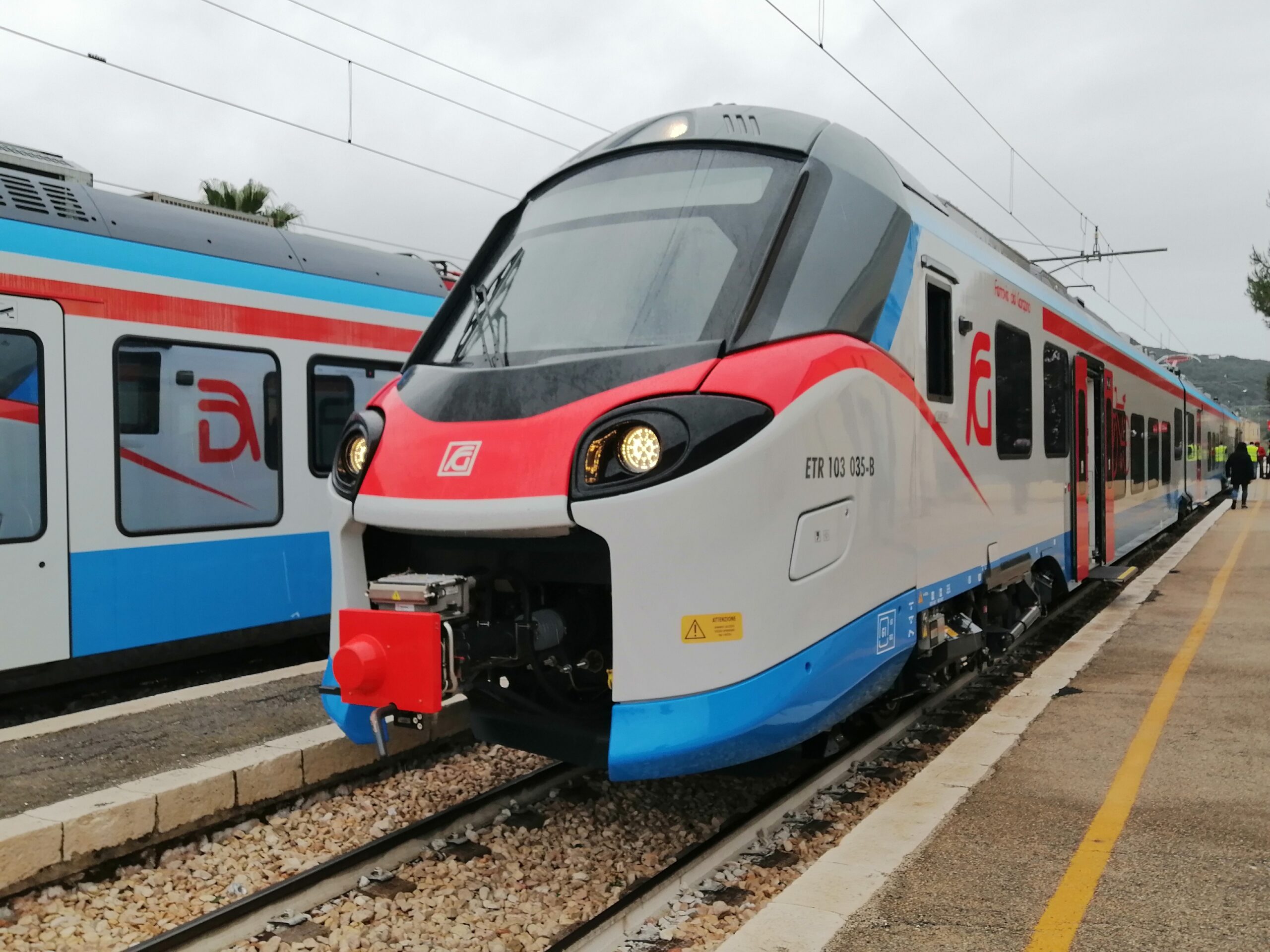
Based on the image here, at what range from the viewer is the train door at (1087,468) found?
27.3 ft

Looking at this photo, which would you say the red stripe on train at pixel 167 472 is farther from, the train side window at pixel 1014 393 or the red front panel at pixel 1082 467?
the red front panel at pixel 1082 467

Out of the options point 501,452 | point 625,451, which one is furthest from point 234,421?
point 625,451

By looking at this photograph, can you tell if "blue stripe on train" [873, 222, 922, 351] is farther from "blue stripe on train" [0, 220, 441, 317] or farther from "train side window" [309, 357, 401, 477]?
"blue stripe on train" [0, 220, 441, 317]

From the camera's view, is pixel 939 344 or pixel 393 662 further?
pixel 939 344

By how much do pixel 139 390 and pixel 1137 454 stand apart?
33.3 feet

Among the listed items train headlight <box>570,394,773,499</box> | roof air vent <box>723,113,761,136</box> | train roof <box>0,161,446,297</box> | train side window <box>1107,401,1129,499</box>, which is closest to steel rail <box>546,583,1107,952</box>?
train headlight <box>570,394,773,499</box>

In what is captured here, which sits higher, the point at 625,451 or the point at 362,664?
the point at 625,451

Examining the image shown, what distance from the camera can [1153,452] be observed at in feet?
45.4

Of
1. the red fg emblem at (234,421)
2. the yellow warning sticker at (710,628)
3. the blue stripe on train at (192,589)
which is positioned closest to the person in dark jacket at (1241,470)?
the blue stripe on train at (192,589)

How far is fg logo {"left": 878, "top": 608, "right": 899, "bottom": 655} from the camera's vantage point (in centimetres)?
441

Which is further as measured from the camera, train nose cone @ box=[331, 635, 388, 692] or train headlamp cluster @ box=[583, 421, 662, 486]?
train nose cone @ box=[331, 635, 388, 692]

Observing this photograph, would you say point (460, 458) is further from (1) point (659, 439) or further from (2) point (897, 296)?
(2) point (897, 296)

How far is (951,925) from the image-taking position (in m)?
3.36

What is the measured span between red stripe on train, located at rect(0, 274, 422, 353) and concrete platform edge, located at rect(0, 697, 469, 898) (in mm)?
2920
